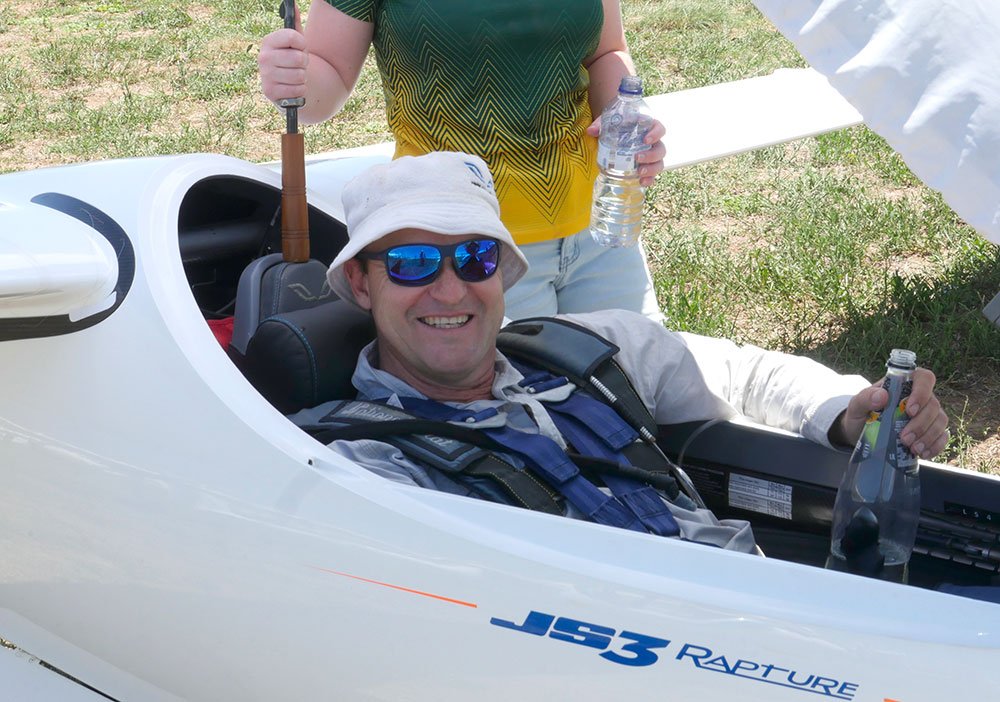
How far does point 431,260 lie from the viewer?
2150 millimetres

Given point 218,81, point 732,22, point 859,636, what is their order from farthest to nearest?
point 732,22
point 218,81
point 859,636

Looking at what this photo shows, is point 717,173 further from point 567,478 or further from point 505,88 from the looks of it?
point 567,478

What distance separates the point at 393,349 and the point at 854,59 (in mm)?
1120

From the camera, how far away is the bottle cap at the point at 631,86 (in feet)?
8.57

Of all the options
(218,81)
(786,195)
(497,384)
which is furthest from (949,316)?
(218,81)

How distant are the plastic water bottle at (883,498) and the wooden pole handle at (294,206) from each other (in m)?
1.26

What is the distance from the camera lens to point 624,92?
265 cm

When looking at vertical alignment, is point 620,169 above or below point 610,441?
Answer: above

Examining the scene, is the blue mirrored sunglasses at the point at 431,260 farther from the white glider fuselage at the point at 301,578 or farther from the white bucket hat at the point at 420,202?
the white glider fuselage at the point at 301,578

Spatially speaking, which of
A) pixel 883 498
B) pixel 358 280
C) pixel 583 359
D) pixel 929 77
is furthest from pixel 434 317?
pixel 929 77

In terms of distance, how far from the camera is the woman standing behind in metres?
2.49

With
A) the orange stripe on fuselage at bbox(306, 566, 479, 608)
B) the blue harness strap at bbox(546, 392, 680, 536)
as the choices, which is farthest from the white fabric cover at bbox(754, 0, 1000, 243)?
the orange stripe on fuselage at bbox(306, 566, 479, 608)

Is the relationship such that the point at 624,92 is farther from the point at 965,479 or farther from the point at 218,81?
the point at 218,81

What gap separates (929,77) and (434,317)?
107 centimetres
